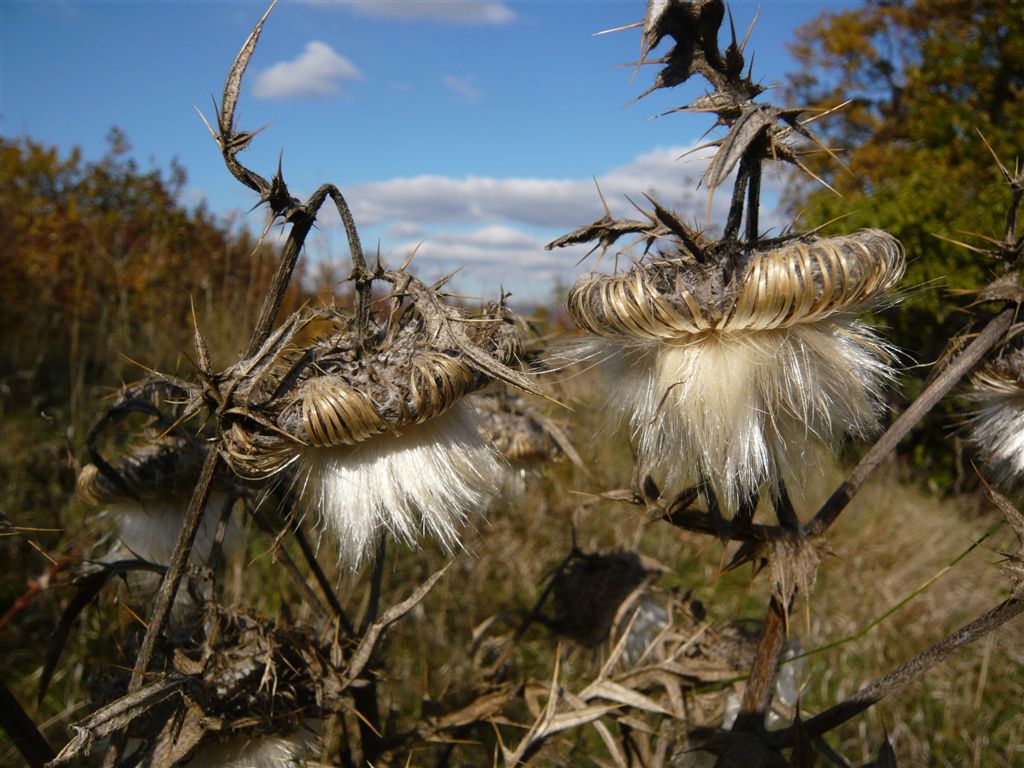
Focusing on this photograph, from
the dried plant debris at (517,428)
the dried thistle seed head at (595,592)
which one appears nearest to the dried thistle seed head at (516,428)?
the dried plant debris at (517,428)

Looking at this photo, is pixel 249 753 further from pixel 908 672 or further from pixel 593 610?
pixel 908 672

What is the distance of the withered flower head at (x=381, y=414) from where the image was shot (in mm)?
1099

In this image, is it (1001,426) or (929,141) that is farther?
(929,141)

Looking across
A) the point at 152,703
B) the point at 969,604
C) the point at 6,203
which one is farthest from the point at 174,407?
the point at 6,203

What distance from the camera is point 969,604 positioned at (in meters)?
4.01

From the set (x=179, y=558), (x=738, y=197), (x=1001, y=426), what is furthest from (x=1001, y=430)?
(x=179, y=558)

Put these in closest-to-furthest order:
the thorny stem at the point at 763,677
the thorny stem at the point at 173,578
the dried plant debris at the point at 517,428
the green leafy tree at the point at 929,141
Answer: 1. the thorny stem at the point at 173,578
2. the thorny stem at the point at 763,677
3. the dried plant debris at the point at 517,428
4. the green leafy tree at the point at 929,141

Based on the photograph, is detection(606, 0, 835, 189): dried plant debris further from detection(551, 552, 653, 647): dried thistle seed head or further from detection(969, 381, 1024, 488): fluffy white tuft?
detection(551, 552, 653, 647): dried thistle seed head

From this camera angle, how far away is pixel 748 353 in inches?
42.8

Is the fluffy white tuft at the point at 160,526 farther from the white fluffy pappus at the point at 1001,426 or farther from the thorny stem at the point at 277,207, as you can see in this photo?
the white fluffy pappus at the point at 1001,426

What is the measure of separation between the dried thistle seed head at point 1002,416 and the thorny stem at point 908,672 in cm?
27

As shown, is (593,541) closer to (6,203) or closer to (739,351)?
(739,351)

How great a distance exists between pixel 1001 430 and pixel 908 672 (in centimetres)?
47

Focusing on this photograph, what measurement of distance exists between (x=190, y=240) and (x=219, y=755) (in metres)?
5.88
